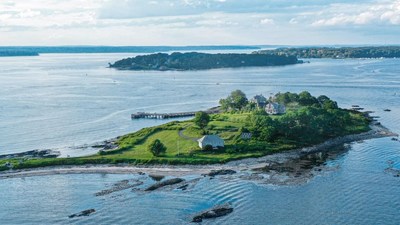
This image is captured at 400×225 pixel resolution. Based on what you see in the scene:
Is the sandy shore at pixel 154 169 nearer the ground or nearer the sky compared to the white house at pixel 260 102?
nearer the ground

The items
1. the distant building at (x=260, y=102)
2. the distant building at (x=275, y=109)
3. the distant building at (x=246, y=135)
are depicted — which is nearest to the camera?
the distant building at (x=246, y=135)

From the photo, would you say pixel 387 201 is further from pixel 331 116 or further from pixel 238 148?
pixel 331 116

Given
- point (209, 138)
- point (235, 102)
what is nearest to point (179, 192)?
point (209, 138)

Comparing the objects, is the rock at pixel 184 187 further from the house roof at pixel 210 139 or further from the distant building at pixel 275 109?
the distant building at pixel 275 109

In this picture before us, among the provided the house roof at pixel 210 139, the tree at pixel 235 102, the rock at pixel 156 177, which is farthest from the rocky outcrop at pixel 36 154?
the tree at pixel 235 102

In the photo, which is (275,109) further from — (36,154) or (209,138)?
(36,154)

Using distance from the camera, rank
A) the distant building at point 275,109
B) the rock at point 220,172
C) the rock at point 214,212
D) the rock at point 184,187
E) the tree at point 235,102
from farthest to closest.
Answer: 1. the tree at point 235,102
2. the distant building at point 275,109
3. the rock at point 220,172
4. the rock at point 184,187
5. the rock at point 214,212
